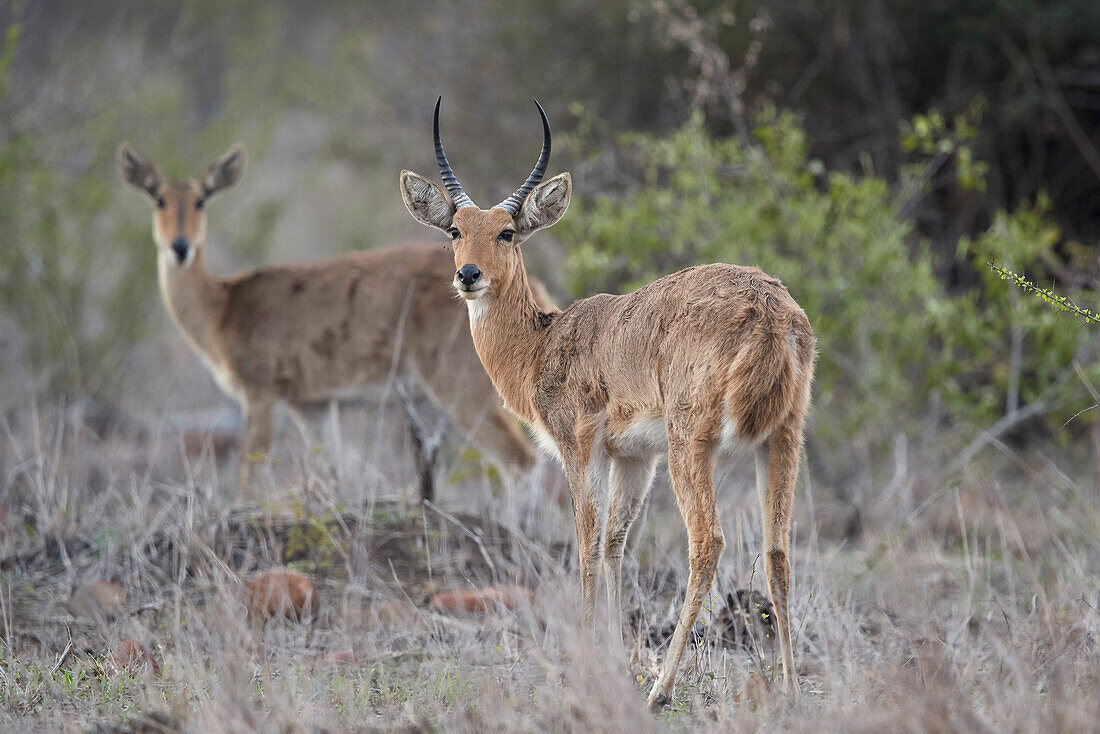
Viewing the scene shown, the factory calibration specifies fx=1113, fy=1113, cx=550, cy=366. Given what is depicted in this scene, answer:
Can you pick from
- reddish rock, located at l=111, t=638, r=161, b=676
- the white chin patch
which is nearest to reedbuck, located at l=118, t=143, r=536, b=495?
the white chin patch

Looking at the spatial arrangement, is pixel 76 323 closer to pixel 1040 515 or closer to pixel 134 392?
pixel 134 392

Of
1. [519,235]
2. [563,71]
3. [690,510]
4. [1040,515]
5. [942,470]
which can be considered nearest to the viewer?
[690,510]

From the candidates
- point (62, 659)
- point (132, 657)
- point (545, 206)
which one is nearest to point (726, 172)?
point (545, 206)

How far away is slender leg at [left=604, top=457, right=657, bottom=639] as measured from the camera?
5.14 meters

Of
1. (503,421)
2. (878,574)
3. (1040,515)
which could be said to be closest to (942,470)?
(1040,515)

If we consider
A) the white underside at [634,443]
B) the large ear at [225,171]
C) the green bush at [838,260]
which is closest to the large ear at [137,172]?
the large ear at [225,171]

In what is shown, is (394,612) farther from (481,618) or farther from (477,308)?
(477,308)

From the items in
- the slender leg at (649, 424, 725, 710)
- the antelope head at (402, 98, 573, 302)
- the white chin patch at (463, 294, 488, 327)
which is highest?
the antelope head at (402, 98, 573, 302)

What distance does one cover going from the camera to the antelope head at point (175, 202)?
383 inches

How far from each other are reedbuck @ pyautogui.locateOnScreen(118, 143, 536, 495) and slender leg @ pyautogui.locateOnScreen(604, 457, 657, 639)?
3657 mm

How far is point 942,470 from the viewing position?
9000 mm

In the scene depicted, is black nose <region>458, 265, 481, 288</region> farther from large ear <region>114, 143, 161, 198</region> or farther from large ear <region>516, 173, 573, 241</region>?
large ear <region>114, 143, 161, 198</region>

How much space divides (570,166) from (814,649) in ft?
25.5

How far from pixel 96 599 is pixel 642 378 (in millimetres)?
3325
